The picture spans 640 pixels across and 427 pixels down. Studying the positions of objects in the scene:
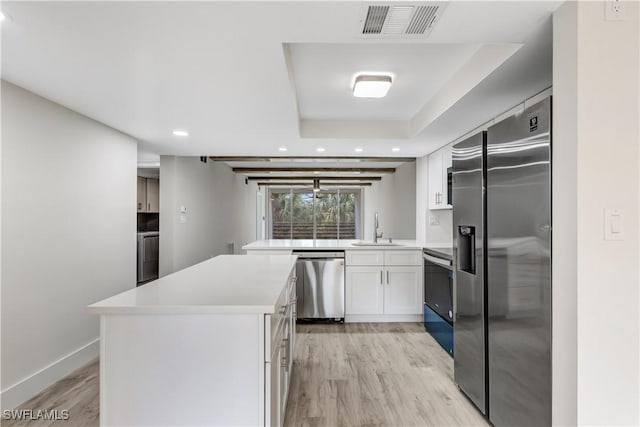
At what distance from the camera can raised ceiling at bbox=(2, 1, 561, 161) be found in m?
1.52

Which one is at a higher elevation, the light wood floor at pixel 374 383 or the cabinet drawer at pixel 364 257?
the cabinet drawer at pixel 364 257

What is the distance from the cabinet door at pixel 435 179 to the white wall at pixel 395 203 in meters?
1.94

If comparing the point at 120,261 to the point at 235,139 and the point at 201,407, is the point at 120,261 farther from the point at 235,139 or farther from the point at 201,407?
the point at 201,407

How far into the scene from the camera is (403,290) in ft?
14.2

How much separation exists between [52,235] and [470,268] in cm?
301

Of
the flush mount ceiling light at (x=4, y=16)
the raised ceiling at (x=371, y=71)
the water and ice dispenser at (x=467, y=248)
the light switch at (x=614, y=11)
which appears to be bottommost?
the water and ice dispenser at (x=467, y=248)

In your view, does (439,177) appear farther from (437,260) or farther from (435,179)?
(437,260)

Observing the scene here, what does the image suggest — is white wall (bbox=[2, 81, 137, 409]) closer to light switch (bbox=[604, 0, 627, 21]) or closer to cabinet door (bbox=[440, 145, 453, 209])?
light switch (bbox=[604, 0, 627, 21])

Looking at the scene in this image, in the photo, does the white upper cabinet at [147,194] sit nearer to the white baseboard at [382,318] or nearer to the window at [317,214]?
the window at [317,214]

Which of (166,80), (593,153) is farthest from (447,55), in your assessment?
(166,80)

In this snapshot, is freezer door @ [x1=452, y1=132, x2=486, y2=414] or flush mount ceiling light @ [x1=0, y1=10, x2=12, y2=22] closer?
flush mount ceiling light @ [x1=0, y1=10, x2=12, y2=22]

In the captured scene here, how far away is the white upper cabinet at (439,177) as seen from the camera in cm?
413

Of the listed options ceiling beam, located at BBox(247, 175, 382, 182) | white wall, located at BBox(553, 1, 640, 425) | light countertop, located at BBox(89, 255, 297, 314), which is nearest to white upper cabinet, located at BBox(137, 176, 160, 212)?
ceiling beam, located at BBox(247, 175, 382, 182)

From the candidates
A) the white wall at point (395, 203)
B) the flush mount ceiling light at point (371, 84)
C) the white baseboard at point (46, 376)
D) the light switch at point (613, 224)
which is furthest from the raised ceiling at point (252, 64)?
the white wall at point (395, 203)
